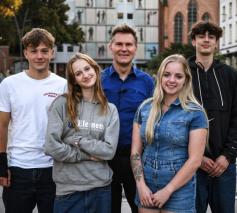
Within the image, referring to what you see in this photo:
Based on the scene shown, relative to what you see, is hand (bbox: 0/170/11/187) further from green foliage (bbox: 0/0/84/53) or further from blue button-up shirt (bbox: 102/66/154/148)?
green foliage (bbox: 0/0/84/53)

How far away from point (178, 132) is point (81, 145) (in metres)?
0.76

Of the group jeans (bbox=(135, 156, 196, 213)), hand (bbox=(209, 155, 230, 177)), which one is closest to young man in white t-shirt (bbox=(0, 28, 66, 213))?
jeans (bbox=(135, 156, 196, 213))

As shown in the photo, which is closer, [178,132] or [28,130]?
[178,132]

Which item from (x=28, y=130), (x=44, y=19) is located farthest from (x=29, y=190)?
(x=44, y=19)

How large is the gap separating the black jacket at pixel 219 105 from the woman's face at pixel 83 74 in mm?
1024

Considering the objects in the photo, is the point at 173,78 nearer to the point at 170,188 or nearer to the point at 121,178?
the point at 170,188

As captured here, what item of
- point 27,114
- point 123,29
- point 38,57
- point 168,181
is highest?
point 123,29

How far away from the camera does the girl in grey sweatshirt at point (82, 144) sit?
3.70 metres

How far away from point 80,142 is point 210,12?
86.9 meters

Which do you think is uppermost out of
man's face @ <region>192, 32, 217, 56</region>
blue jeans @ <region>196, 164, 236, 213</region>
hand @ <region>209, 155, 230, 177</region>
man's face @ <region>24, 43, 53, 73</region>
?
man's face @ <region>192, 32, 217, 56</region>

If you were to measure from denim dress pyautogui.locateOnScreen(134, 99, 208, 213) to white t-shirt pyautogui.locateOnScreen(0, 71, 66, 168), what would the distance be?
99cm

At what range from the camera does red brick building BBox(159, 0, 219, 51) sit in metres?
87.0

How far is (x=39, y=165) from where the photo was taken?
4.12 metres

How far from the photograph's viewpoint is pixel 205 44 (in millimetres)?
4355
